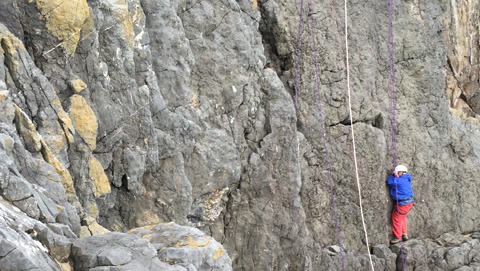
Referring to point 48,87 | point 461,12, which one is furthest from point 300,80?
point 48,87

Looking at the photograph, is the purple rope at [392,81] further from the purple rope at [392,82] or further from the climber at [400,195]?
the climber at [400,195]

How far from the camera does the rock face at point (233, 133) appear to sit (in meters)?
9.86

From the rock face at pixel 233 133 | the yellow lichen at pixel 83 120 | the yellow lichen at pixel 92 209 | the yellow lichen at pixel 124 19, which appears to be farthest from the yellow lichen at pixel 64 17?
the yellow lichen at pixel 92 209

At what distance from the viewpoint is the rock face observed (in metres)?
9.86

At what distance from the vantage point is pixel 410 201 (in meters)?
19.6

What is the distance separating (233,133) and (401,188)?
549 cm

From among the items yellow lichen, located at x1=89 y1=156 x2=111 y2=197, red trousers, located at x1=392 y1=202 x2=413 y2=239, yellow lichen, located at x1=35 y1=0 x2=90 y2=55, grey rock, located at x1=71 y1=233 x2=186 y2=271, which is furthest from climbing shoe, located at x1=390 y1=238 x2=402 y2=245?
grey rock, located at x1=71 y1=233 x2=186 y2=271

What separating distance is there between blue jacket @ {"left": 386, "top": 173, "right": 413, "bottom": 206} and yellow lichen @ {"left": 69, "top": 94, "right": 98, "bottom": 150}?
980 centimetres

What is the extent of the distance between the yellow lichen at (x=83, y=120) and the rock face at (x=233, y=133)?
34 millimetres

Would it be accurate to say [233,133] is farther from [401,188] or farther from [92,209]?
[401,188]

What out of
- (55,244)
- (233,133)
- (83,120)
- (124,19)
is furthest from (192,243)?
(233,133)

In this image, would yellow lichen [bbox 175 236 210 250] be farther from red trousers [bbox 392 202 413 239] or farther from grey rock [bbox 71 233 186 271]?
red trousers [bbox 392 202 413 239]

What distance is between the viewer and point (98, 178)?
12.4 meters

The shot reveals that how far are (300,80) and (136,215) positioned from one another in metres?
6.10
